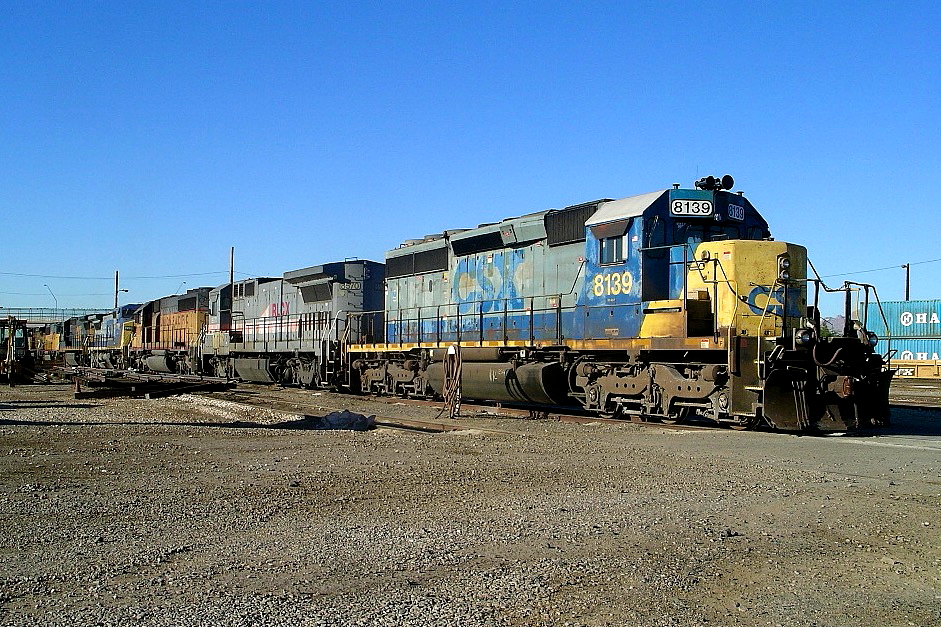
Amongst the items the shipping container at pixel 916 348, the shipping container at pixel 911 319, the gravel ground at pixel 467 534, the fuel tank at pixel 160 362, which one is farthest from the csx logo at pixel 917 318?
the fuel tank at pixel 160 362

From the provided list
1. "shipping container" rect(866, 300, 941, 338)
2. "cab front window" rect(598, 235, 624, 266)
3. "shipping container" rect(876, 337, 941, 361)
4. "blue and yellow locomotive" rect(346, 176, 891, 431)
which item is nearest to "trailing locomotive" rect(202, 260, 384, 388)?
"blue and yellow locomotive" rect(346, 176, 891, 431)

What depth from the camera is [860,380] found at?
39.3 ft

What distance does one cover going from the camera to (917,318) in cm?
3875

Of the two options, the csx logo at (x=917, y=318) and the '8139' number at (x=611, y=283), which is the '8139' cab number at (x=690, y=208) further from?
the csx logo at (x=917, y=318)

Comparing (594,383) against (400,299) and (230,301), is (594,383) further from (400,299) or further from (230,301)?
(230,301)

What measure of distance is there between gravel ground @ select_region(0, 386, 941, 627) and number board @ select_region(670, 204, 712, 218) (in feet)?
13.8

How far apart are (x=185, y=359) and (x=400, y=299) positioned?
1518 cm

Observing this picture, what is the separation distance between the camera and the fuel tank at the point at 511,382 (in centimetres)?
1499

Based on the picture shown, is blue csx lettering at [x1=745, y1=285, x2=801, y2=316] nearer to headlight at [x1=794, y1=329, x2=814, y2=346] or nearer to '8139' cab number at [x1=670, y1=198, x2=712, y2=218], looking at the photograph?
headlight at [x1=794, y1=329, x2=814, y2=346]

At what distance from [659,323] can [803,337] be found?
7.12ft

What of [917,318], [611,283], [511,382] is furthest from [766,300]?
[917,318]

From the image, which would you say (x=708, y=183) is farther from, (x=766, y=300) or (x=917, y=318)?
(x=917, y=318)

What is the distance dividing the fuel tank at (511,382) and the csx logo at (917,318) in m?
29.4

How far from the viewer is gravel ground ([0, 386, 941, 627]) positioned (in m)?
4.11
